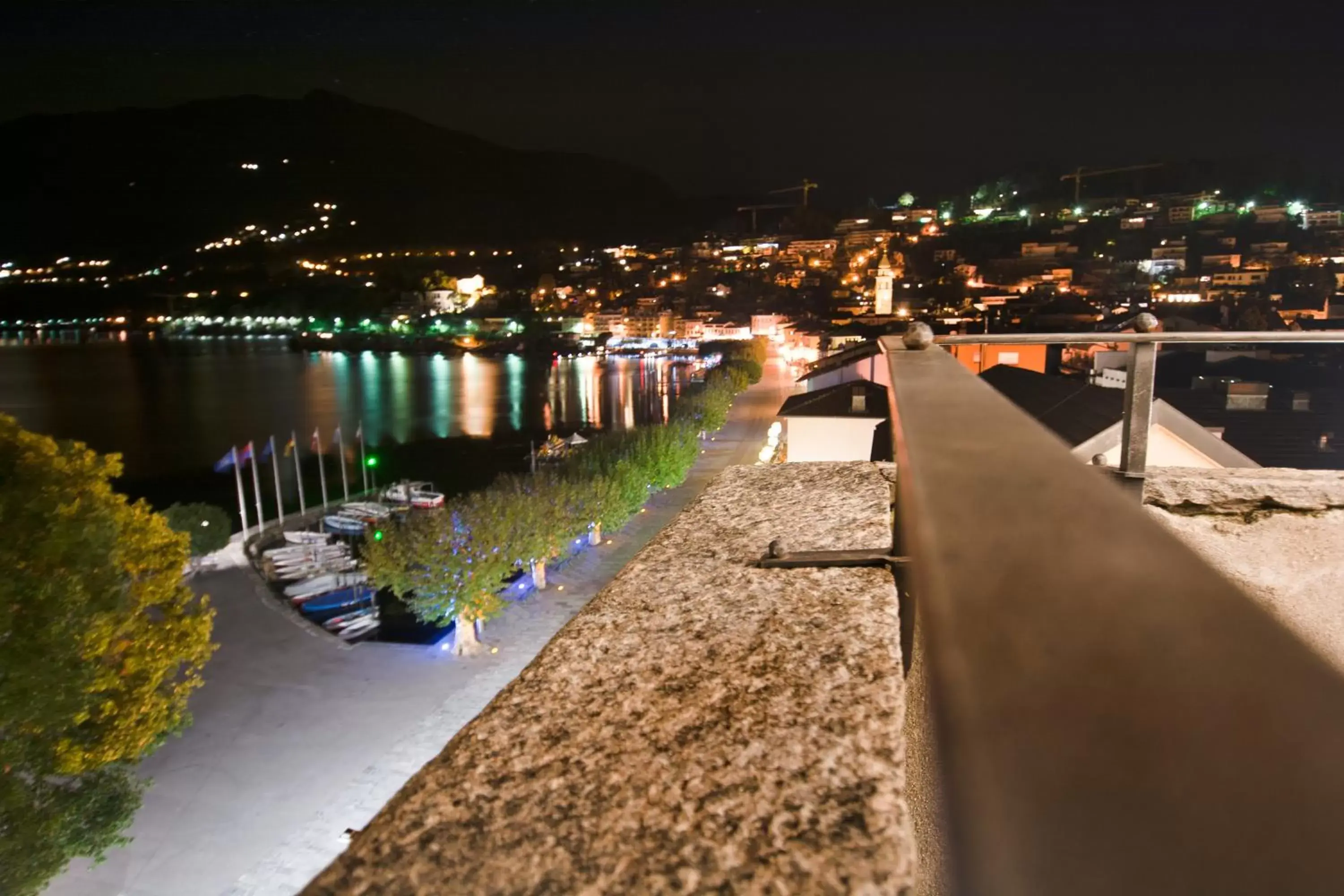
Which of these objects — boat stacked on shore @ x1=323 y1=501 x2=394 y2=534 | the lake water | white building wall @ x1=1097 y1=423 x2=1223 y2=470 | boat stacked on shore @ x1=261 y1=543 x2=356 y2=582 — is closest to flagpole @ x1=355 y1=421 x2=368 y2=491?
the lake water

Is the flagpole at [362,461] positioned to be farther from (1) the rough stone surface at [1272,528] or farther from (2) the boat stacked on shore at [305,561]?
(1) the rough stone surface at [1272,528]

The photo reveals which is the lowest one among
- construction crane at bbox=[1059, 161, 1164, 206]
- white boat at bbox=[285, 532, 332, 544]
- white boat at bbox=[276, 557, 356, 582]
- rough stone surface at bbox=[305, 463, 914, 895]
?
white boat at bbox=[276, 557, 356, 582]

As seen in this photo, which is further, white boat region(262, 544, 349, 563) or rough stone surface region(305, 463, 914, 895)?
white boat region(262, 544, 349, 563)

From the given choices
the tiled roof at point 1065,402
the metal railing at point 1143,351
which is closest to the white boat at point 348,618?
the tiled roof at point 1065,402

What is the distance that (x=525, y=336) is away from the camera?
9006 cm

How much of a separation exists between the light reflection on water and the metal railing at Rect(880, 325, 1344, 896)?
3828 cm

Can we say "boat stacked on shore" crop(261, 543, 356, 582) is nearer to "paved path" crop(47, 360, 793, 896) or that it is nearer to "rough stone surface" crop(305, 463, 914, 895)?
"paved path" crop(47, 360, 793, 896)

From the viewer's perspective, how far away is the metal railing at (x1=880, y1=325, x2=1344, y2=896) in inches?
13.4

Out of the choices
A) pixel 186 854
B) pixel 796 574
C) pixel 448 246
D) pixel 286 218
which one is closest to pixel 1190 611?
pixel 796 574

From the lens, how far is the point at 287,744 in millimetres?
9992

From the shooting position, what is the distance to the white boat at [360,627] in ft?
51.4

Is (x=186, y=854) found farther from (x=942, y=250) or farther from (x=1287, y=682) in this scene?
(x=942, y=250)

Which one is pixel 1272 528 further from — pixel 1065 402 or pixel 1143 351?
pixel 1065 402

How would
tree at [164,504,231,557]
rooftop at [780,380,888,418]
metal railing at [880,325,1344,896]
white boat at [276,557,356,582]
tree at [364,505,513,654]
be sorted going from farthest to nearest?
white boat at [276,557,356,582], tree at [164,504,231,557], rooftop at [780,380,888,418], tree at [364,505,513,654], metal railing at [880,325,1344,896]
